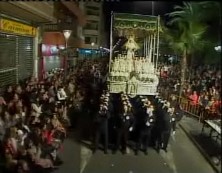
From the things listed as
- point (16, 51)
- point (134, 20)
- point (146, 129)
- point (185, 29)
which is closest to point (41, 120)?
point (16, 51)

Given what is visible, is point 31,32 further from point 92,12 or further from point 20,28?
point 92,12

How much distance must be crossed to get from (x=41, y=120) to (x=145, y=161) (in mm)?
937

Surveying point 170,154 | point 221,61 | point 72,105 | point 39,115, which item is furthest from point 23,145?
point 221,61

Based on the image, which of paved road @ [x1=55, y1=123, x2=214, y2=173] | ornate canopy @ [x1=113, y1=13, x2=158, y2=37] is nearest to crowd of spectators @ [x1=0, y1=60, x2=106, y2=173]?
paved road @ [x1=55, y1=123, x2=214, y2=173]

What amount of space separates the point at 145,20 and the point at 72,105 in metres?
0.71

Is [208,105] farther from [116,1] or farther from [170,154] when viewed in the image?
[170,154]

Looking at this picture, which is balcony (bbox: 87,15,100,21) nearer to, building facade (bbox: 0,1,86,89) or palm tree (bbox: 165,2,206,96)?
building facade (bbox: 0,1,86,89)

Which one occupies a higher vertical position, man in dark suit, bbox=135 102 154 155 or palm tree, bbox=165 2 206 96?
palm tree, bbox=165 2 206 96

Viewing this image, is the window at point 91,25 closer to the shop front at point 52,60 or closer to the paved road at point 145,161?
the shop front at point 52,60

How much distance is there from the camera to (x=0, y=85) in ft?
10.7

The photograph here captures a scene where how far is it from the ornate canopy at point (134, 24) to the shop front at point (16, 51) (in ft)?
A: 1.89

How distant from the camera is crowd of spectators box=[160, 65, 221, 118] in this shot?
130cm

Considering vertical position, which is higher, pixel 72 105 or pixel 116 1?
pixel 116 1

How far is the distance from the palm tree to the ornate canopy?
0.18 metres
